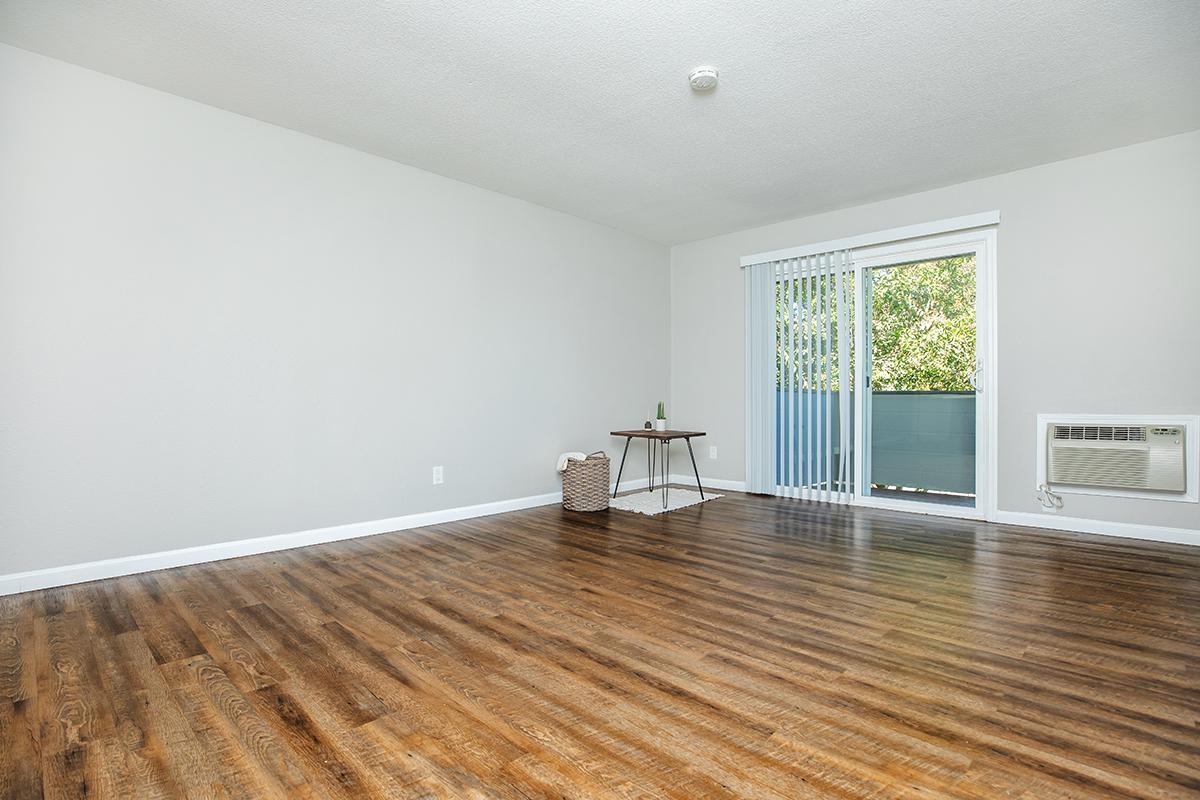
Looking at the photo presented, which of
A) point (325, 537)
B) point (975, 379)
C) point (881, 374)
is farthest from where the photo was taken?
point (881, 374)

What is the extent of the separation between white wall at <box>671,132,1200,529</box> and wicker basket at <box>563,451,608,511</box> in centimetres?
286

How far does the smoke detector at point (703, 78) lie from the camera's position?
283cm

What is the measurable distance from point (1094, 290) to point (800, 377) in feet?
6.68

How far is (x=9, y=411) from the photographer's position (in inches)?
105

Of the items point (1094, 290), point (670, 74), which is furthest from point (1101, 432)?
point (670, 74)

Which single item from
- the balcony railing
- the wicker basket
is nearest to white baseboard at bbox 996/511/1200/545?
the balcony railing

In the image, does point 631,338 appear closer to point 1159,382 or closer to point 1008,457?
point 1008,457

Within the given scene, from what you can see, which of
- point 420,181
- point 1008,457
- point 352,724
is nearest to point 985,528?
point 1008,457

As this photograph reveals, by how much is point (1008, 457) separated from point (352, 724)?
4.39 m

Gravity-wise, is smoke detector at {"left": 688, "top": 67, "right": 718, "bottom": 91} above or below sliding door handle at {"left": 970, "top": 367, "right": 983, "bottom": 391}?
above

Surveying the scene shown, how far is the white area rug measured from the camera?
476cm

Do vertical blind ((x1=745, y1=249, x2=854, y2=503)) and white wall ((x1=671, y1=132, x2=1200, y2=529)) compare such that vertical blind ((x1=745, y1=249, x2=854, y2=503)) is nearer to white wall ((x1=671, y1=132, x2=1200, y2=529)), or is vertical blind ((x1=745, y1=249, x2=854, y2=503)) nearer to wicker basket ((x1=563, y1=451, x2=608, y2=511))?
white wall ((x1=671, y1=132, x2=1200, y2=529))

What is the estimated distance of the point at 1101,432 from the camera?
3.80 meters

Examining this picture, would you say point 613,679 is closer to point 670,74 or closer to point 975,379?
point 670,74
